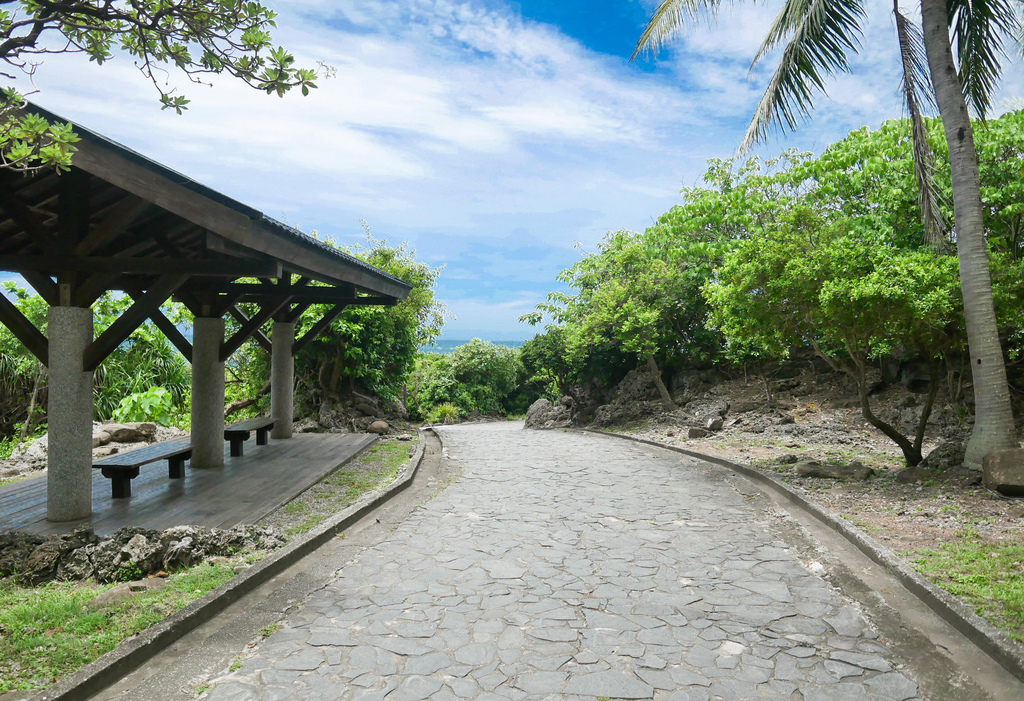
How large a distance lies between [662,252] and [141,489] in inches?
641

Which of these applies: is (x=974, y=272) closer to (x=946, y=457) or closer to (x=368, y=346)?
(x=946, y=457)

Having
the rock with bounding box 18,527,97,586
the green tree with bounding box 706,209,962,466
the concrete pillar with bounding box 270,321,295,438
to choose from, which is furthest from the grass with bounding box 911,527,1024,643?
the concrete pillar with bounding box 270,321,295,438

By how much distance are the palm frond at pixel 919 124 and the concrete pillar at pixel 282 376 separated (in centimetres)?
1113

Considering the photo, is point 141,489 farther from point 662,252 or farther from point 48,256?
point 662,252

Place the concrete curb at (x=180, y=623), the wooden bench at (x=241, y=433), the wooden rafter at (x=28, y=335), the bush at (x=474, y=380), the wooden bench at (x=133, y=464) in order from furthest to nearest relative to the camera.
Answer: the bush at (x=474, y=380) → the wooden bench at (x=241, y=433) → the wooden bench at (x=133, y=464) → the wooden rafter at (x=28, y=335) → the concrete curb at (x=180, y=623)

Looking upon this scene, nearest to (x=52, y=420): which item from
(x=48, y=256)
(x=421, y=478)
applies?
(x=48, y=256)

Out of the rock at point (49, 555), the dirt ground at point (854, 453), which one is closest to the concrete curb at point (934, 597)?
the dirt ground at point (854, 453)

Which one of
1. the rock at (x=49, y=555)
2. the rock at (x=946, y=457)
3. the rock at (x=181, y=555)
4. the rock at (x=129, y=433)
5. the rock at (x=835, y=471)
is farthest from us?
the rock at (x=129, y=433)

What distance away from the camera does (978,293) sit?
8.20 m

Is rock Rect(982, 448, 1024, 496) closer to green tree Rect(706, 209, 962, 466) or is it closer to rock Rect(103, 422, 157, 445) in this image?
green tree Rect(706, 209, 962, 466)

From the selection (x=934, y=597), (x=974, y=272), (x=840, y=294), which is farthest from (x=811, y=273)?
(x=934, y=597)

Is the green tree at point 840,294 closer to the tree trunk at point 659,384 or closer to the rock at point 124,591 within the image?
the rock at point 124,591

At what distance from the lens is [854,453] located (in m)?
11.6

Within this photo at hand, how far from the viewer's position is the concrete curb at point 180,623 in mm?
3373
